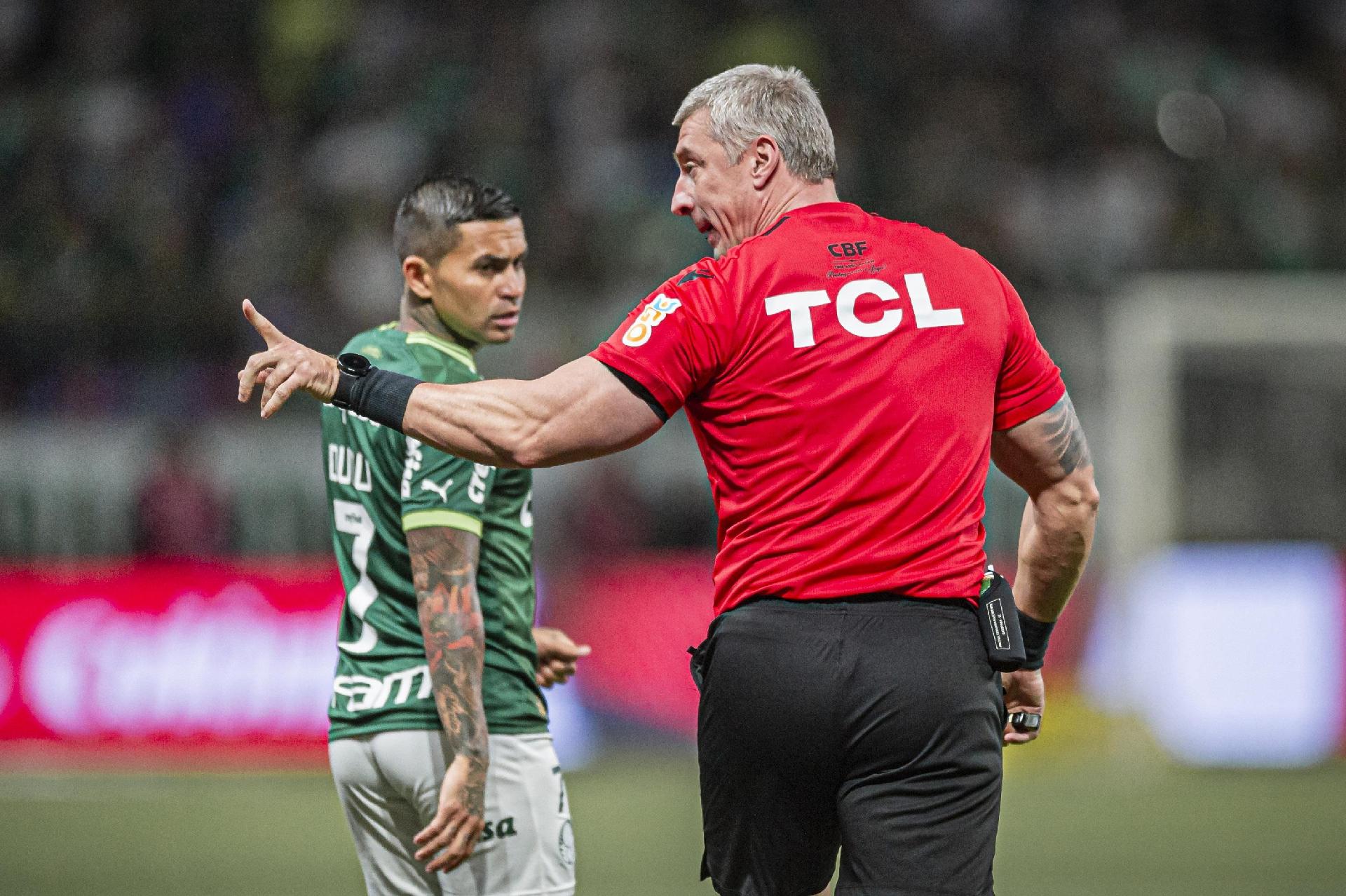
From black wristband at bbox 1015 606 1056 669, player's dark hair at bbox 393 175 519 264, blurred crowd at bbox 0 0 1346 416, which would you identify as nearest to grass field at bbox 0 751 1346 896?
blurred crowd at bbox 0 0 1346 416

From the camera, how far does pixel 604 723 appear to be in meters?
11.9

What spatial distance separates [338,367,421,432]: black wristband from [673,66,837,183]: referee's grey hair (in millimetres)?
915

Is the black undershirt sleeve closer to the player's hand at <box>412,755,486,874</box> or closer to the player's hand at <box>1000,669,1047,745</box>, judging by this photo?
the player's hand at <box>412,755,486,874</box>

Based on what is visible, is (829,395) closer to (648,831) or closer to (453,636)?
(453,636)

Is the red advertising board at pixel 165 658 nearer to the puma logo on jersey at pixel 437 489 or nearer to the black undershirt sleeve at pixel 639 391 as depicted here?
the puma logo on jersey at pixel 437 489

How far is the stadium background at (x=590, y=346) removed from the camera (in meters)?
10.8

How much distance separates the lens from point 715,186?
3.80 m

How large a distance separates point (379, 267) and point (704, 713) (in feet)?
38.3

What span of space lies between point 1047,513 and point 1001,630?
58 cm

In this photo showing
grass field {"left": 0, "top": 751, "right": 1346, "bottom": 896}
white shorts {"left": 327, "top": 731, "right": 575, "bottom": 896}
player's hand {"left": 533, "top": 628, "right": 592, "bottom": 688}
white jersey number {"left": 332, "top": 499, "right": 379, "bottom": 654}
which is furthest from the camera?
grass field {"left": 0, "top": 751, "right": 1346, "bottom": 896}

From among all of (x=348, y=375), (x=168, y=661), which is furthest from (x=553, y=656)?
(x=168, y=661)

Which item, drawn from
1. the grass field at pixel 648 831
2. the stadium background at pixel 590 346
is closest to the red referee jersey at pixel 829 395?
the grass field at pixel 648 831

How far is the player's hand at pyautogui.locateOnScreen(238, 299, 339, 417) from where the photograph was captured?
3.40m

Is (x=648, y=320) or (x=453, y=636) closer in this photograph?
(x=648, y=320)
